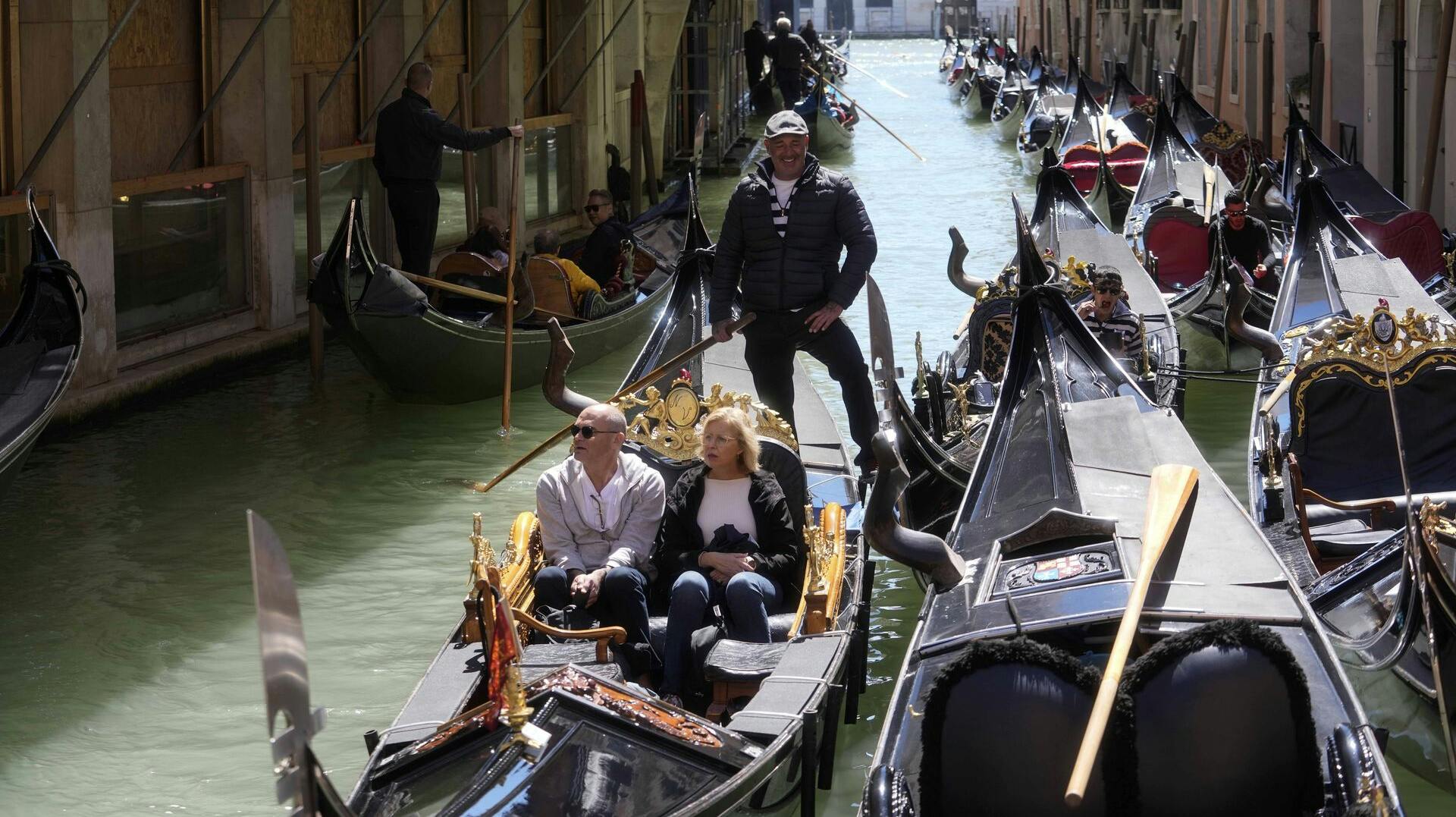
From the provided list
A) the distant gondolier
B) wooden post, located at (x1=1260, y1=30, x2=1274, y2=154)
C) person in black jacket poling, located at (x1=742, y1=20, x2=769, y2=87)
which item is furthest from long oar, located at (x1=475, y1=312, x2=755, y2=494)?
person in black jacket poling, located at (x1=742, y1=20, x2=769, y2=87)

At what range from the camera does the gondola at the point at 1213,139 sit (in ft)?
32.2

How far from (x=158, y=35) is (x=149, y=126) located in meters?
0.32

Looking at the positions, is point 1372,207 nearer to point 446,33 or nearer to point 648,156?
point 446,33

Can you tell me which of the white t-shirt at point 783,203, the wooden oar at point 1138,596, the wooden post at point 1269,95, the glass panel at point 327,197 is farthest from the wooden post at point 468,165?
the wooden post at point 1269,95

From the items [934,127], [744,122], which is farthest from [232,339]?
[934,127]

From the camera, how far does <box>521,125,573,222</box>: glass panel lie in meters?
9.28

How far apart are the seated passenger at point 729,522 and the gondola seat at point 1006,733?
2.66 ft

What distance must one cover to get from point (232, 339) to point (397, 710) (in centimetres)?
330

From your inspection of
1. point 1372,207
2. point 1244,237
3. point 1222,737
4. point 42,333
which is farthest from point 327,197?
point 1222,737

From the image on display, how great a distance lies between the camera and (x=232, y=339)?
21.0 ft

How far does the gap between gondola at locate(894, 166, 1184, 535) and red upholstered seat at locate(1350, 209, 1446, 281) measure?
33.7 inches

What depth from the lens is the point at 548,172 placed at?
9555 millimetres

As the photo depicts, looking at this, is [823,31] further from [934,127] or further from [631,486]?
[631,486]

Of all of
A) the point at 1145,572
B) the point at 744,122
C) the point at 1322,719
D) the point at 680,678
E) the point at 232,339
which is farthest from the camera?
the point at 744,122
